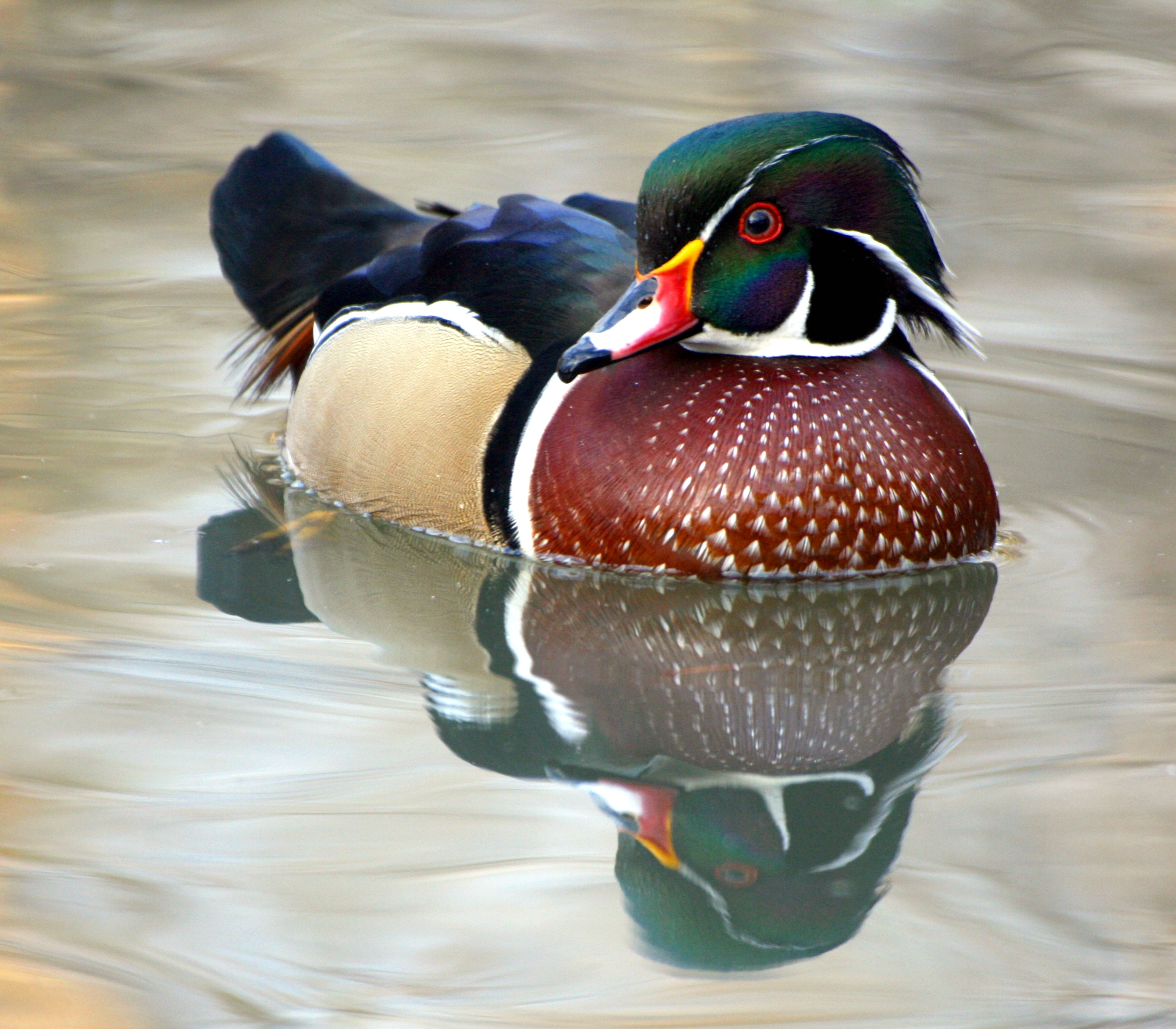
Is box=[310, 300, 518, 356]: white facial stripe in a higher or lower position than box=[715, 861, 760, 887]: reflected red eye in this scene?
higher

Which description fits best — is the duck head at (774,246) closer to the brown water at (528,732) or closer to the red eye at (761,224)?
the red eye at (761,224)

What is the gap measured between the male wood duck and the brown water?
13cm

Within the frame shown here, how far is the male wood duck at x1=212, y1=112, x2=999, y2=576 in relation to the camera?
139 inches

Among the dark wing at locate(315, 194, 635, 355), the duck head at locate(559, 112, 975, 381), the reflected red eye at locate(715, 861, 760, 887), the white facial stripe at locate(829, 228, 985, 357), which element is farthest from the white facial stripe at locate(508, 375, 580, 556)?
the reflected red eye at locate(715, 861, 760, 887)

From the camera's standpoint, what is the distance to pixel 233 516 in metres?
4.18

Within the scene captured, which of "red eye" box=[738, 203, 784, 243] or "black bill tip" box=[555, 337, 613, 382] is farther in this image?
"red eye" box=[738, 203, 784, 243]

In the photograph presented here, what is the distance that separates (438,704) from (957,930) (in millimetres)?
1111

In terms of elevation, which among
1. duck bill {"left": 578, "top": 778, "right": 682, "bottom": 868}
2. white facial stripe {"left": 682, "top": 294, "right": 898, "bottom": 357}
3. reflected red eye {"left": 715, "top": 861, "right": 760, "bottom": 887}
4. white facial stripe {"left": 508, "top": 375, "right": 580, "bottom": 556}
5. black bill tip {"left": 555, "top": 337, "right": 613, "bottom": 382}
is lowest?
duck bill {"left": 578, "top": 778, "right": 682, "bottom": 868}

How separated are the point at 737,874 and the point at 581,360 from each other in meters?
1.17

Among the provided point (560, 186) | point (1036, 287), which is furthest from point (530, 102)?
point (1036, 287)

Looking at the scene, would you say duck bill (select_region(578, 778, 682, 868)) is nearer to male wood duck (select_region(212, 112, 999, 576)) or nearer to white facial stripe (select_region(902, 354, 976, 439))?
male wood duck (select_region(212, 112, 999, 576))

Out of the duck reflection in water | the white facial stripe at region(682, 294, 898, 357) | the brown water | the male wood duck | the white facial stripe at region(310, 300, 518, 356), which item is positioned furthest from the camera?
the white facial stripe at region(310, 300, 518, 356)

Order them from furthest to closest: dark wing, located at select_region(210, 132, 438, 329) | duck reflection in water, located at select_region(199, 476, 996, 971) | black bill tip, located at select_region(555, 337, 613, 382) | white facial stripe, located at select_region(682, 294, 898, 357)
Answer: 1. dark wing, located at select_region(210, 132, 438, 329)
2. white facial stripe, located at select_region(682, 294, 898, 357)
3. black bill tip, located at select_region(555, 337, 613, 382)
4. duck reflection in water, located at select_region(199, 476, 996, 971)

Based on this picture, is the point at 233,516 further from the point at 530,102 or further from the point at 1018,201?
the point at 530,102
